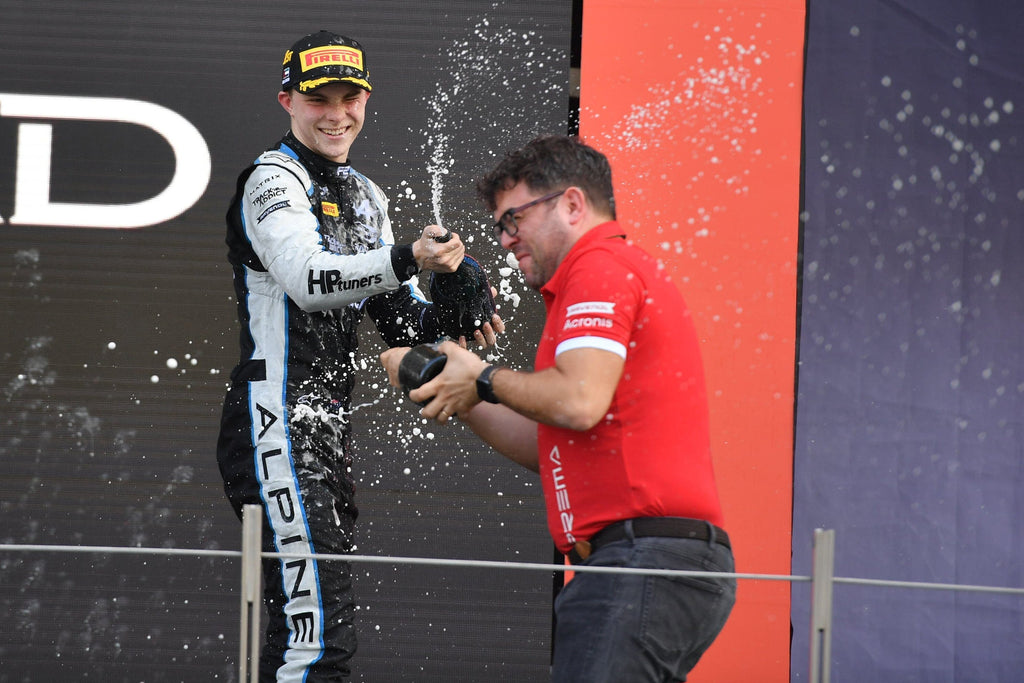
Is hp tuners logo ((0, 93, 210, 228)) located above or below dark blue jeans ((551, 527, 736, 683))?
above

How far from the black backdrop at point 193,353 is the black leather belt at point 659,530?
65.8 inches

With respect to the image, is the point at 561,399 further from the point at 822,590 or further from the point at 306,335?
the point at 306,335

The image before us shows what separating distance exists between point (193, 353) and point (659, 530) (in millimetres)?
2062

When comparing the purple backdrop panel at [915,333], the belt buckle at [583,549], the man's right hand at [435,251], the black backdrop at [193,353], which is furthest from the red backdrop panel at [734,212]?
the belt buckle at [583,549]

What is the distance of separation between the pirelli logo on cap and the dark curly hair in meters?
0.65

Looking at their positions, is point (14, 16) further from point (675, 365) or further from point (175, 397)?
point (675, 365)

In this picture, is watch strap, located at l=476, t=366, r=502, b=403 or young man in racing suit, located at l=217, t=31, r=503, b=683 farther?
young man in racing suit, located at l=217, t=31, r=503, b=683

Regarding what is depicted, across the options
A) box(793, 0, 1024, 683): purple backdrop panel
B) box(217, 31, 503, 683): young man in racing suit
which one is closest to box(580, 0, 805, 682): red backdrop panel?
box(793, 0, 1024, 683): purple backdrop panel

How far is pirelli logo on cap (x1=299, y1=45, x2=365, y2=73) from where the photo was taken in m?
2.21

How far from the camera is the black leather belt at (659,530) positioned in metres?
1.48

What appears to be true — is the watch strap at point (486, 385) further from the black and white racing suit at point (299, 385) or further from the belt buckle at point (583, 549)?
the black and white racing suit at point (299, 385)

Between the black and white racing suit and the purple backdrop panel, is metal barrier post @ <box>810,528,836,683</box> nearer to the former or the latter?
the black and white racing suit

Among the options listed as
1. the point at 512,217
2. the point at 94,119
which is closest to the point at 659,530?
the point at 512,217

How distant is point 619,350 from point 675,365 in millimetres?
117
